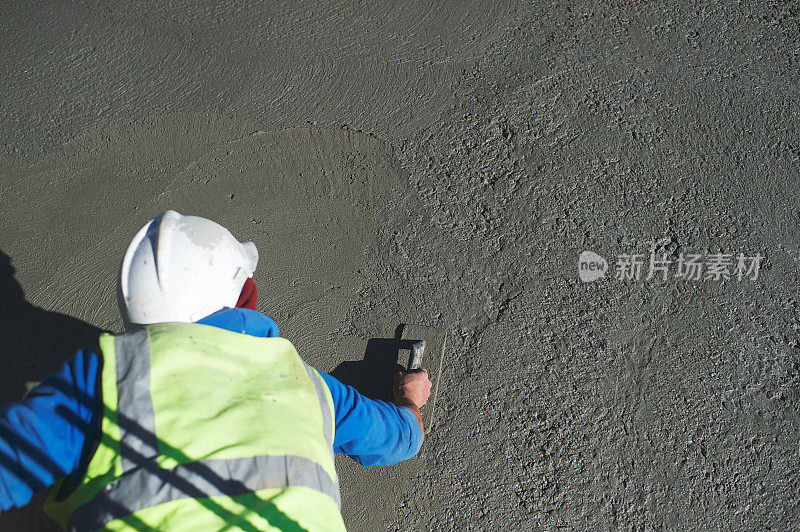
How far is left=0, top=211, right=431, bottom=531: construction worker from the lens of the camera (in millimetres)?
1439

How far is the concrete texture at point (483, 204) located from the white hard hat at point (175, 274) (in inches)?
38.0

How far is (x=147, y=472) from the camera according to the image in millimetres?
1439

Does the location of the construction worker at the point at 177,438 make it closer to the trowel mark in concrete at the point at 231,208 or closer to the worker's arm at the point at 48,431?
the worker's arm at the point at 48,431

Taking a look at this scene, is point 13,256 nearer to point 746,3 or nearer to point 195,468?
point 195,468

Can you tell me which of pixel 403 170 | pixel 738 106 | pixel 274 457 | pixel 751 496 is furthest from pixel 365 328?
pixel 738 106

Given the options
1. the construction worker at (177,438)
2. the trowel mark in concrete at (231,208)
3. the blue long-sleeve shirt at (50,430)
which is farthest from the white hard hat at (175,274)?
the trowel mark in concrete at (231,208)

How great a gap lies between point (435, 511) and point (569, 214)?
65.1 inches

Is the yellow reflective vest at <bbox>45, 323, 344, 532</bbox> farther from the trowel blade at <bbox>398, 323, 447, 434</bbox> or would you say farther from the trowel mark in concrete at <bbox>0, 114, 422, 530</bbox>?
the trowel mark in concrete at <bbox>0, 114, 422, 530</bbox>

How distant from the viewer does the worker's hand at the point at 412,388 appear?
2.71m

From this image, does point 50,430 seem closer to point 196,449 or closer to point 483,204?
A: point 196,449

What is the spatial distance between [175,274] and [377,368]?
122cm

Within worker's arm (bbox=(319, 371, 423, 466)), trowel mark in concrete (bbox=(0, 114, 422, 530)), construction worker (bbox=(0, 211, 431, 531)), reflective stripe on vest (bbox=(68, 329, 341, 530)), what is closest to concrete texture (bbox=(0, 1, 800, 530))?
trowel mark in concrete (bbox=(0, 114, 422, 530))

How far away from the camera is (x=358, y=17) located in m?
3.65

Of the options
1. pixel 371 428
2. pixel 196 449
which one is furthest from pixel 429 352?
pixel 196 449
